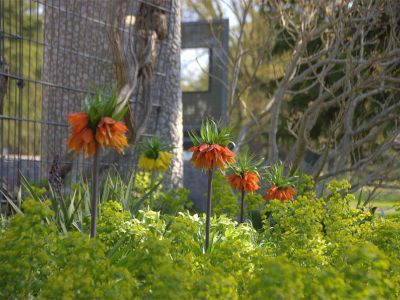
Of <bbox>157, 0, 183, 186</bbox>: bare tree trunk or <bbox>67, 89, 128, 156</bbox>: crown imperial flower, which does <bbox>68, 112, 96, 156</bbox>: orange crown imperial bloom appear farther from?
<bbox>157, 0, 183, 186</bbox>: bare tree trunk

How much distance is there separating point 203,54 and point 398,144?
31.7 feet

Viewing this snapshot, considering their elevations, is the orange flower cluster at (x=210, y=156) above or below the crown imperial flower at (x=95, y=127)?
below

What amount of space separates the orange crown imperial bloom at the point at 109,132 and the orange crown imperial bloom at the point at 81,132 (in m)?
0.05

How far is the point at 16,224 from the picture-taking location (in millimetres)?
3721

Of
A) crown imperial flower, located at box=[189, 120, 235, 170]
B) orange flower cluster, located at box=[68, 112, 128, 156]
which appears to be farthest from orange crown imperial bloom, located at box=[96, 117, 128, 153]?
crown imperial flower, located at box=[189, 120, 235, 170]

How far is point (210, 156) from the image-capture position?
4.93 metres

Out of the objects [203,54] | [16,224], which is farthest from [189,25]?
[16,224]

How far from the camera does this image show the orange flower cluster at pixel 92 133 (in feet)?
13.4

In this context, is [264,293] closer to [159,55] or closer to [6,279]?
[6,279]

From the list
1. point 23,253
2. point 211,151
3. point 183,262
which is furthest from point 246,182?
point 23,253

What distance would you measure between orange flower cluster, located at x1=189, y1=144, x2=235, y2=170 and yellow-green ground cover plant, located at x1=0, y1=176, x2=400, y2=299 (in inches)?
16.4

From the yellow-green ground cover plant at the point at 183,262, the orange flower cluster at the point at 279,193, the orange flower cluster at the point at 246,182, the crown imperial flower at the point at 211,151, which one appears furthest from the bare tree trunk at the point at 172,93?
the crown imperial flower at the point at 211,151

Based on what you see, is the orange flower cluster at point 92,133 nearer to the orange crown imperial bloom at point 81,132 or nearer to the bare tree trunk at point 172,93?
the orange crown imperial bloom at point 81,132

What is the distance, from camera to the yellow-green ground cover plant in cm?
319
